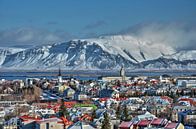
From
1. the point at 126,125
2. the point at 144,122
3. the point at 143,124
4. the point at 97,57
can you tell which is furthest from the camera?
the point at 97,57

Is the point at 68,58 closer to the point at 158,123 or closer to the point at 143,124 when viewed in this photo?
the point at 143,124

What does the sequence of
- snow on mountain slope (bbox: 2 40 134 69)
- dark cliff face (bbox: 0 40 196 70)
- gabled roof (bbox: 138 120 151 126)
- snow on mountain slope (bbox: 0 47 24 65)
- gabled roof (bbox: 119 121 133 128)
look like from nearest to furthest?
gabled roof (bbox: 119 121 133 128) < gabled roof (bbox: 138 120 151 126) < dark cliff face (bbox: 0 40 196 70) < snow on mountain slope (bbox: 2 40 134 69) < snow on mountain slope (bbox: 0 47 24 65)

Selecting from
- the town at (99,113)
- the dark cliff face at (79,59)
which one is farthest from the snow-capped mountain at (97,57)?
the town at (99,113)

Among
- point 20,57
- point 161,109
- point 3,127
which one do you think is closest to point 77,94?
point 161,109

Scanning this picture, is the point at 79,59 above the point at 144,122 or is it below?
above

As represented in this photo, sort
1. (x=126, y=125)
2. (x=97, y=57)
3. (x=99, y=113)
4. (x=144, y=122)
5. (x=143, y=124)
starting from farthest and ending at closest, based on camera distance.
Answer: (x=97, y=57), (x=99, y=113), (x=144, y=122), (x=143, y=124), (x=126, y=125)

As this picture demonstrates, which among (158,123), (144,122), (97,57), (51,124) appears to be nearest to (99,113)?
(144,122)

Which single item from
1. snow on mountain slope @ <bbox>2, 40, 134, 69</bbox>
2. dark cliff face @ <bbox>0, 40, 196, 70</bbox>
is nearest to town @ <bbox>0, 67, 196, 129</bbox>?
dark cliff face @ <bbox>0, 40, 196, 70</bbox>

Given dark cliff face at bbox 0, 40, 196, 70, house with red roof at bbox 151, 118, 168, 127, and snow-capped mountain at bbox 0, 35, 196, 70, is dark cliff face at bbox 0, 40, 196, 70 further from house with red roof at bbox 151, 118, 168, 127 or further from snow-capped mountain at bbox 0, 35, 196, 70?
house with red roof at bbox 151, 118, 168, 127
